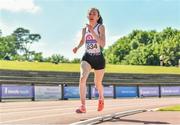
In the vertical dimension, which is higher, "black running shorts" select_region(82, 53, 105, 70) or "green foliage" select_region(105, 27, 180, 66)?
"green foliage" select_region(105, 27, 180, 66)

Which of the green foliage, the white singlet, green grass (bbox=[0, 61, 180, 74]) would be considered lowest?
the white singlet

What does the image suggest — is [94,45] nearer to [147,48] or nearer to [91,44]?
[91,44]

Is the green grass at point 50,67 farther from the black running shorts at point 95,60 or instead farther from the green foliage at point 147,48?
the green foliage at point 147,48

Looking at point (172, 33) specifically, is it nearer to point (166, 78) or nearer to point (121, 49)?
point (121, 49)

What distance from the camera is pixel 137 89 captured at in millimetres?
43281

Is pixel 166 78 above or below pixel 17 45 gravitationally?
below

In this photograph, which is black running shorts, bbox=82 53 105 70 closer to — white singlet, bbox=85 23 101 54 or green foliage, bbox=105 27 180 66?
white singlet, bbox=85 23 101 54

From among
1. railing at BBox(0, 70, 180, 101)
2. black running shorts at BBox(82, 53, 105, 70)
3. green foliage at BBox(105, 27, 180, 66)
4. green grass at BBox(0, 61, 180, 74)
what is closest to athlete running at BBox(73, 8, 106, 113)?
black running shorts at BBox(82, 53, 105, 70)

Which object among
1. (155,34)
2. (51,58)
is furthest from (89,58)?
(155,34)

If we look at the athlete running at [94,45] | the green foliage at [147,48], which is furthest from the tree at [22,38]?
the athlete running at [94,45]

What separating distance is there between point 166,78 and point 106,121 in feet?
173

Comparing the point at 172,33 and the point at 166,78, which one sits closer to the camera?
the point at 166,78

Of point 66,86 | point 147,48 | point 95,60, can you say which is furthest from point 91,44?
point 147,48

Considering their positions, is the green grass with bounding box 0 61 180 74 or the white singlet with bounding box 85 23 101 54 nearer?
the white singlet with bounding box 85 23 101 54
